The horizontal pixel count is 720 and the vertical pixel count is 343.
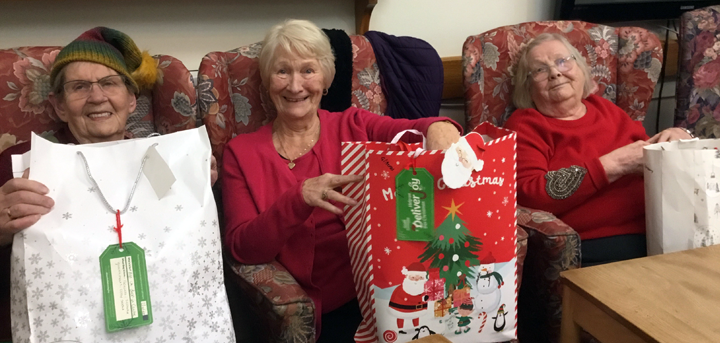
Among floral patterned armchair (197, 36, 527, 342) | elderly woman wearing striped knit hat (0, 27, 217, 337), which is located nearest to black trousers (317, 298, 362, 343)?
floral patterned armchair (197, 36, 527, 342)

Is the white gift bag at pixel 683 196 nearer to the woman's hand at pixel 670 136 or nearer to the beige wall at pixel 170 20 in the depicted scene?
the woman's hand at pixel 670 136

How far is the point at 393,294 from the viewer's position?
3.79ft

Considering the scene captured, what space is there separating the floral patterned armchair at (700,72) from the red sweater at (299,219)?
1.30 m

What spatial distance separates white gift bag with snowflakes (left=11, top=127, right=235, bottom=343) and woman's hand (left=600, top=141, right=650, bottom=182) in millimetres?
1199

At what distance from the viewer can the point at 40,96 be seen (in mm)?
1449

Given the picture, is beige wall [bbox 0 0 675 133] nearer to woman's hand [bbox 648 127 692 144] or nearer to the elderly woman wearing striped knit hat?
the elderly woman wearing striped knit hat

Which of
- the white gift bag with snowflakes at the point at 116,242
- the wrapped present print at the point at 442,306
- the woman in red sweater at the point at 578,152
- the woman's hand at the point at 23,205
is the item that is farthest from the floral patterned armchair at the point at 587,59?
the woman's hand at the point at 23,205

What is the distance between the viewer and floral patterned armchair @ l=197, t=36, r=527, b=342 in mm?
1164

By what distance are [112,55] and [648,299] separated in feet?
4.73

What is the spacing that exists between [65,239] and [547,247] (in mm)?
1184

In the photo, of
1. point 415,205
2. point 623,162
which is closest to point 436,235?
point 415,205

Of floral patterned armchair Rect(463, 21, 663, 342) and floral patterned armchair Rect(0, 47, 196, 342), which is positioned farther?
floral patterned armchair Rect(463, 21, 663, 342)

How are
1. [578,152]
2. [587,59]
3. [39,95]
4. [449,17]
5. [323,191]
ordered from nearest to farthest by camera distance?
[323,191] < [39,95] < [578,152] < [587,59] < [449,17]

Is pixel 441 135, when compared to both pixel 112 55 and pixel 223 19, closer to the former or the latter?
pixel 112 55
